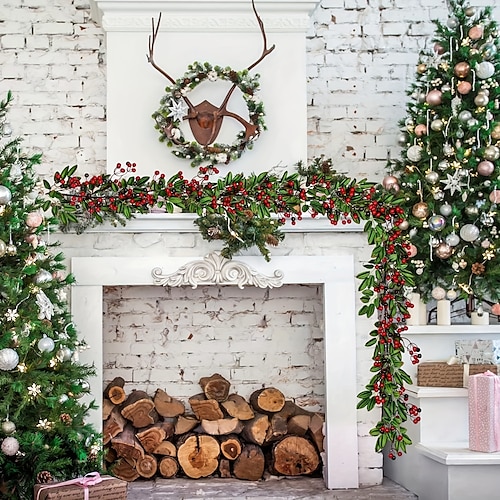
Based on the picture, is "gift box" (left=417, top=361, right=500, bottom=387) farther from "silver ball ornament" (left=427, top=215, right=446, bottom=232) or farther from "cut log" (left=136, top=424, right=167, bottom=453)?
"cut log" (left=136, top=424, right=167, bottom=453)

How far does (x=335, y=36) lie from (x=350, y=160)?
75 centimetres

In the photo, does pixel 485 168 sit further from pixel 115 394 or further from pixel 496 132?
pixel 115 394

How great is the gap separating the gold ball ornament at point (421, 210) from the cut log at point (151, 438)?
1815mm

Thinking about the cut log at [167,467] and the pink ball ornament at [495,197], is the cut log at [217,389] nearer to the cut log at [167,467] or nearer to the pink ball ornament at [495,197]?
the cut log at [167,467]

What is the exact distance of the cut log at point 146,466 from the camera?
471 centimetres

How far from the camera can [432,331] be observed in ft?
15.1

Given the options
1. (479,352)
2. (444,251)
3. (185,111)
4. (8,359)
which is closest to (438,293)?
(444,251)

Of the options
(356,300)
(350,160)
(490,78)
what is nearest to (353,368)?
(356,300)

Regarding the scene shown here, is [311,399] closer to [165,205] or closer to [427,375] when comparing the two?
[427,375]

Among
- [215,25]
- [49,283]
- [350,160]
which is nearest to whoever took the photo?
[49,283]

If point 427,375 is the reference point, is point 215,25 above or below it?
above

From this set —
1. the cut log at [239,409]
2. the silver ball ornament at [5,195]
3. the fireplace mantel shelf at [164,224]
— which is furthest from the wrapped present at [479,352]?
the silver ball ornament at [5,195]

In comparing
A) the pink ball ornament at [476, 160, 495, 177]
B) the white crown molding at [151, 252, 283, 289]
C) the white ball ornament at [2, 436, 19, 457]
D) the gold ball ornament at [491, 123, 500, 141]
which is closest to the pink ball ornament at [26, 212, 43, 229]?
the white crown molding at [151, 252, 283, 289]

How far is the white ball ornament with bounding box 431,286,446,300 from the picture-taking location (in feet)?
15.2
